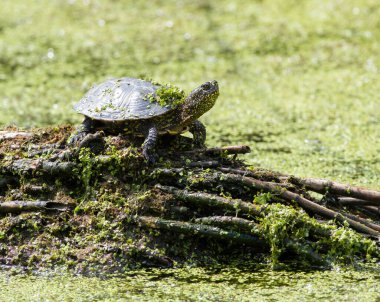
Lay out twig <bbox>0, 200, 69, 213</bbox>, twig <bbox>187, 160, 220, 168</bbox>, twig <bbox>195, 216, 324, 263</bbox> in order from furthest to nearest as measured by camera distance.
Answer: twig <bbox>187, 160, 220, 168</bbox> → twig <bbox>0, 200, 69, 213</bbox> → twig <bbox>195, 216, 324, 263</bbox>

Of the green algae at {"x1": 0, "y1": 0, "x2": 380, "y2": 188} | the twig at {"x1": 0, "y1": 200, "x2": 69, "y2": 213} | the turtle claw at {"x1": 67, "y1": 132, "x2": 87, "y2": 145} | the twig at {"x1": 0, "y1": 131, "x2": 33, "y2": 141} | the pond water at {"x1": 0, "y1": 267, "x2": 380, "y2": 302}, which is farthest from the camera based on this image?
the green algae at {"x1": 0, "y1": 0, "x2": 380, "y2": 188}

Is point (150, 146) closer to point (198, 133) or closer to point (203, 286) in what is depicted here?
point (198, 133)

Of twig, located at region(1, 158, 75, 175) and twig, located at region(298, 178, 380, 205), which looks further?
twig, located at region(298, 178, 380, 205)

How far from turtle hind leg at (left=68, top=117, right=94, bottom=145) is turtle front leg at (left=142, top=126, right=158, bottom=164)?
0.46 metres

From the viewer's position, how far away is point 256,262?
166 inches

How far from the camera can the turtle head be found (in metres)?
4.70

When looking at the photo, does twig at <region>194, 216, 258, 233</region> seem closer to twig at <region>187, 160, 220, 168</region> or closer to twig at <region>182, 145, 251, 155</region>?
twig at <region>187, 160, 220, 168</region>

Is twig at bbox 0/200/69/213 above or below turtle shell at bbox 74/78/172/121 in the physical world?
below

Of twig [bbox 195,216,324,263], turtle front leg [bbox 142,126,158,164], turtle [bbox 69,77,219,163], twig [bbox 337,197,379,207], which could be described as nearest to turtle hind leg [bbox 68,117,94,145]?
turtle [bbox 69,77,219,163]

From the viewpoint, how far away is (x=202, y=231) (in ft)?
13.7

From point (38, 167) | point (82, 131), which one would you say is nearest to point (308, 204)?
point (82, 131)

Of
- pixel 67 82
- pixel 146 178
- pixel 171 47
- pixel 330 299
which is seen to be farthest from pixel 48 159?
pixel 171 47

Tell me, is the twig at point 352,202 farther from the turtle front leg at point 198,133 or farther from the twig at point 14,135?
the twig at point 14,135

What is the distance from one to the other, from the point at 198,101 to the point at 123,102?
52cm
